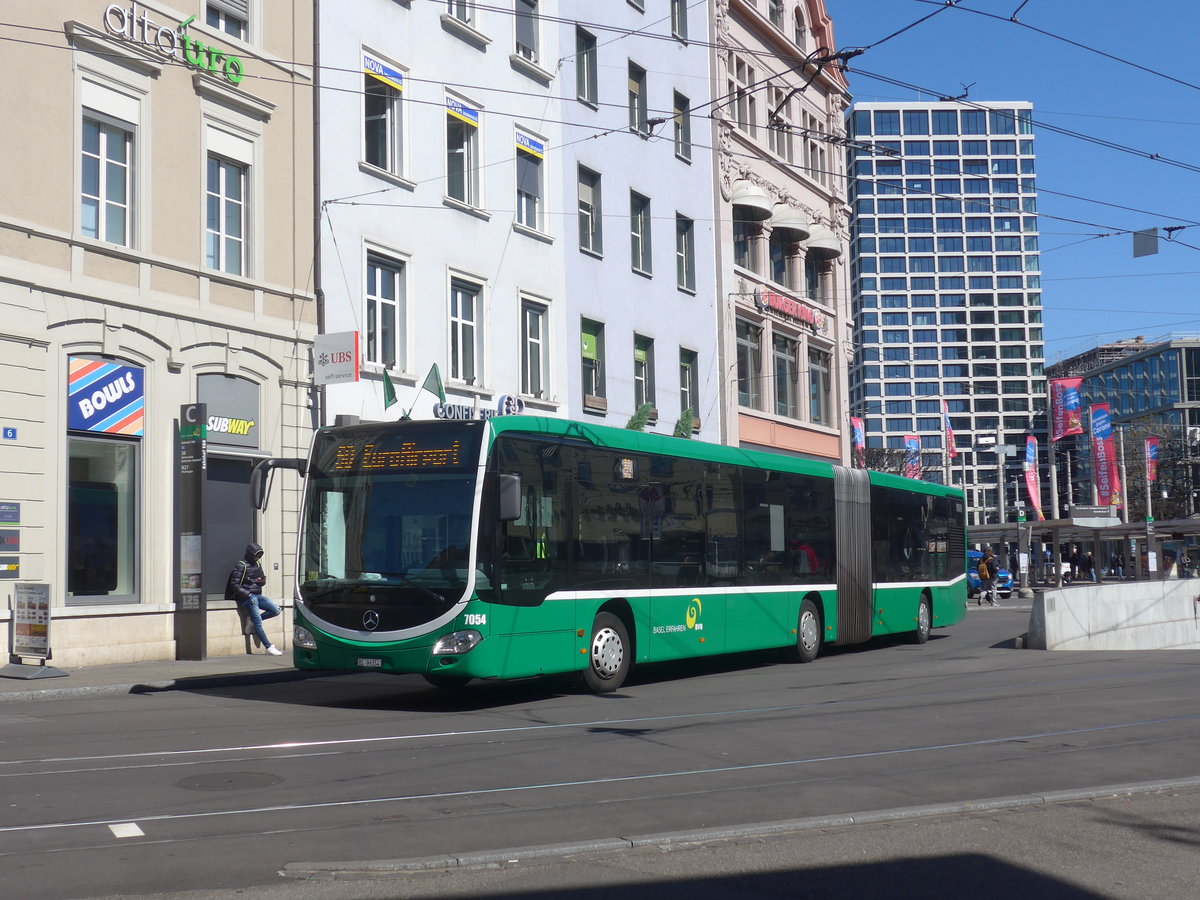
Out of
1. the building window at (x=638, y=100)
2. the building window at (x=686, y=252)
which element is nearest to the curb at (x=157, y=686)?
the building window at (x=638, y=100)

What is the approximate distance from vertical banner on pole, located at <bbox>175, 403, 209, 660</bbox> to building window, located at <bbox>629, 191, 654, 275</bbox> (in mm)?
15498

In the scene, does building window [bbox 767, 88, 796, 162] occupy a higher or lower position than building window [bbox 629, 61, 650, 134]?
higher

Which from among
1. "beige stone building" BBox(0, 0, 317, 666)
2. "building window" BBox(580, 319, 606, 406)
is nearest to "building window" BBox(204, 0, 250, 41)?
"beige stone building" BBox(0, 0, 317, 666)

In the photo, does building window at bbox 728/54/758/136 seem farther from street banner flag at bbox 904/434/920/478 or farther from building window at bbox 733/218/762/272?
street banner flag at bbox 904/434/920/478

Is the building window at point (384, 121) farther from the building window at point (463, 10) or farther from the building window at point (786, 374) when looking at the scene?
the building window at point (786, 374)

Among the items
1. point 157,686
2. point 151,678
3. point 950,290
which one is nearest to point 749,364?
point 151,678

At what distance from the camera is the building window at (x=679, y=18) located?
117 feet

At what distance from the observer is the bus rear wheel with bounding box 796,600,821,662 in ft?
65.5

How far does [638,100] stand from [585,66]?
8.48 feet

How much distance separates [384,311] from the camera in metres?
24.2

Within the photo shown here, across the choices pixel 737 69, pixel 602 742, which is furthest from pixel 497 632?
pixel 737 69

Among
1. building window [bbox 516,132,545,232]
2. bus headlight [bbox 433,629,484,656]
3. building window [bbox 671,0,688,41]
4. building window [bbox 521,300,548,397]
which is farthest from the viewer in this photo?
building window [bbox 671,0,688,41]

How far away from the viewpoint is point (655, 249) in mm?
33812

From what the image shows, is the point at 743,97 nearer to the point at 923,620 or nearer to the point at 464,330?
the point at 464,330
